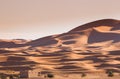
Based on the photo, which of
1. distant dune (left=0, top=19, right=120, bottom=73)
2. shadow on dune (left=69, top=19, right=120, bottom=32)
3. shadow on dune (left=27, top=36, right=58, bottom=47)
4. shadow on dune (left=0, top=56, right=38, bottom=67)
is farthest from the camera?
shadow on dune (left=69, top=19, right=120, bottom=32)

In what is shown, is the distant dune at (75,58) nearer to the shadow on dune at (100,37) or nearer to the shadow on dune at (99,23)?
the shadow on dune at (100,37)

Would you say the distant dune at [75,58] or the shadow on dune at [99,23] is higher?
the shadow on dune at [99,23]

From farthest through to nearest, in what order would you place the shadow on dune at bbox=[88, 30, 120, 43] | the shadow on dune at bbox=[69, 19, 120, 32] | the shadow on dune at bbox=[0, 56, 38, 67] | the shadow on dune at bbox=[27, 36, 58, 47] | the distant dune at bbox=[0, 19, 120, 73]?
the shadow on dune at bbox=[69, 19, 120, 32], the shadow on dune at bbox=[27, 36, 58, 47], the shadow on dune at bbox=[88, 30, 120, 43], the shadow on dune at bbox=[0, 56, 38, 67], the distant dune at bbox=[0, 19, 120, 73]

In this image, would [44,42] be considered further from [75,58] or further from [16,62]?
[16,62]

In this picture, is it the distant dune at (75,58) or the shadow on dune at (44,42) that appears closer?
the distant dune at (75,58)

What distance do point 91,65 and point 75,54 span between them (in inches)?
465

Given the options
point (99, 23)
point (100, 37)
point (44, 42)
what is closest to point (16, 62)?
point (100, 37)

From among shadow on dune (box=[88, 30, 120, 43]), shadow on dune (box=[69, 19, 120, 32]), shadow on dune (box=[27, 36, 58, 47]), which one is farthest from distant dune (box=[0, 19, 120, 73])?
shadow on dune (box=[69, 19, 120, 32])

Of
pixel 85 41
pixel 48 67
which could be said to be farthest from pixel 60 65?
pixel 85 41

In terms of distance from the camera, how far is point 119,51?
81875 mm

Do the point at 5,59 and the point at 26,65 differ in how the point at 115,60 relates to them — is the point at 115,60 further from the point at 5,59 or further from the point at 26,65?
the point at 5,59

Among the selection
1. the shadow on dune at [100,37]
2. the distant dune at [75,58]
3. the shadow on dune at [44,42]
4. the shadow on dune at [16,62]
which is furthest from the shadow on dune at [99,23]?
the shadow on dune at [16,62]

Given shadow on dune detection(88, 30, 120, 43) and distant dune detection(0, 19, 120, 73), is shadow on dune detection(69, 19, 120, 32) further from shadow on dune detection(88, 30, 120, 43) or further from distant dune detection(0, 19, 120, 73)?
distant dune detection(0, 19, 120, 73)

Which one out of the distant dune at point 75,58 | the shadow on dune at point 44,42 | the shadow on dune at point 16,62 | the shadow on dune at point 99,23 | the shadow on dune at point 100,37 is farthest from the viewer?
the shadow on dune at point 99,23
